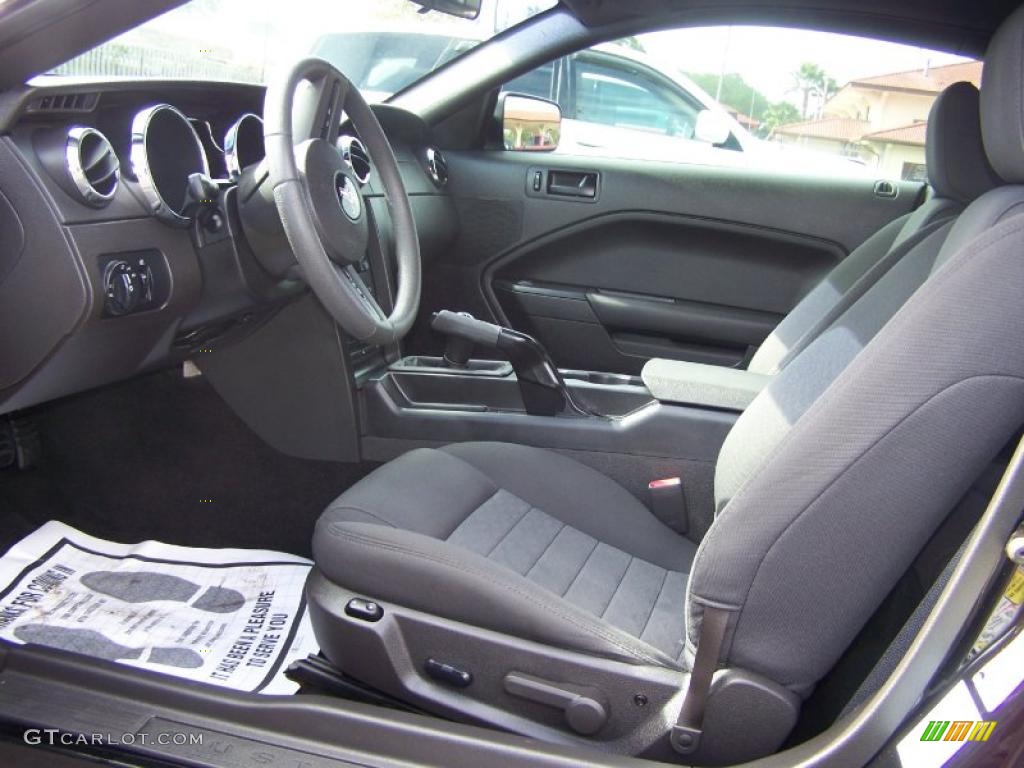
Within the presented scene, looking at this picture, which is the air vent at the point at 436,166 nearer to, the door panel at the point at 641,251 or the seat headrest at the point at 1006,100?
the door panel at the point at 641,251

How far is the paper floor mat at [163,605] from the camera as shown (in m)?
1.63

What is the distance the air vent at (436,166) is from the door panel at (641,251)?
0.27 ft

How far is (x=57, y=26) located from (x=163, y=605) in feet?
3.62

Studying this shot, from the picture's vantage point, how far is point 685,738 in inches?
42.7

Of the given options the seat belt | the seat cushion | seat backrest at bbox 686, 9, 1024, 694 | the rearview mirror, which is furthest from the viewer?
the rearview mirror

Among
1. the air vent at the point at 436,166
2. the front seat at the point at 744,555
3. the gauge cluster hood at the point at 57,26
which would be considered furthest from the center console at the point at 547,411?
the gauge cluster hood at the point at 57,26

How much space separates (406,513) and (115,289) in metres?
0.50

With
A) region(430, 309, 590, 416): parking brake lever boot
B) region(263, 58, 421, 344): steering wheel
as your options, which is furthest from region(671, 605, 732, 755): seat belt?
region(430, 309, 590, 416): parking brake lever boot

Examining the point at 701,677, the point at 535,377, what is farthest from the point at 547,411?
the point at 701,677

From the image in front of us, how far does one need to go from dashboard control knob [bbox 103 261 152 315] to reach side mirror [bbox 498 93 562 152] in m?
1.36

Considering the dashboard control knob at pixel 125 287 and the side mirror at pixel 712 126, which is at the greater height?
the side mirror at pixel 712 126

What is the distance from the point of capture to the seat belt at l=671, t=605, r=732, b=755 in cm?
105
